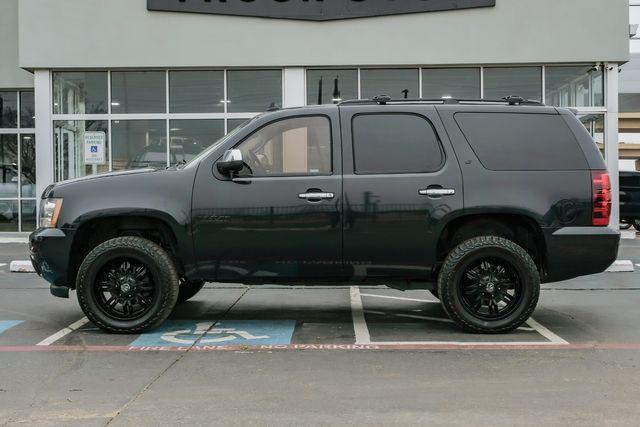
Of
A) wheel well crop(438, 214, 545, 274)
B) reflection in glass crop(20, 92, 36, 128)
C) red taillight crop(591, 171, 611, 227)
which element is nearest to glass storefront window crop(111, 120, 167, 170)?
reflection in glass crop(20, 92, 36, 128)

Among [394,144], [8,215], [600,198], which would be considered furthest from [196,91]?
[600,198]

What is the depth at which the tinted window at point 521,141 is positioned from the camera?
6191 mm

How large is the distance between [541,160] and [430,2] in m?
11.0

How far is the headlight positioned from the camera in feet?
20.4

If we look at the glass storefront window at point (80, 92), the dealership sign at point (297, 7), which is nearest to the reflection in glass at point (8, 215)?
the glass storefront window at point (80, 92)

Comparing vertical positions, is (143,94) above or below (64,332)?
above

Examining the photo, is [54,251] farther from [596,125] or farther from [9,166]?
[596,125]

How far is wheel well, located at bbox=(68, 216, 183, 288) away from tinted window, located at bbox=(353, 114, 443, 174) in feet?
6.28

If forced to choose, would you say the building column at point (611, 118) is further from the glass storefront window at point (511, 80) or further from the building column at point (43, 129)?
the building column at point (43, 129)

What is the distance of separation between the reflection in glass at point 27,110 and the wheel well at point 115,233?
1322 cm

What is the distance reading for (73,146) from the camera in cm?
1723

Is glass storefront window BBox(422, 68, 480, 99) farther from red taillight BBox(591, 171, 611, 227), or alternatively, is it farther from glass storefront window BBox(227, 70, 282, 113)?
red taillight BBox(591, 171, 611, 227)

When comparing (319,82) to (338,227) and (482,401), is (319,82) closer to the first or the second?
(338,227)

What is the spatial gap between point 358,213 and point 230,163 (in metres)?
1.24
